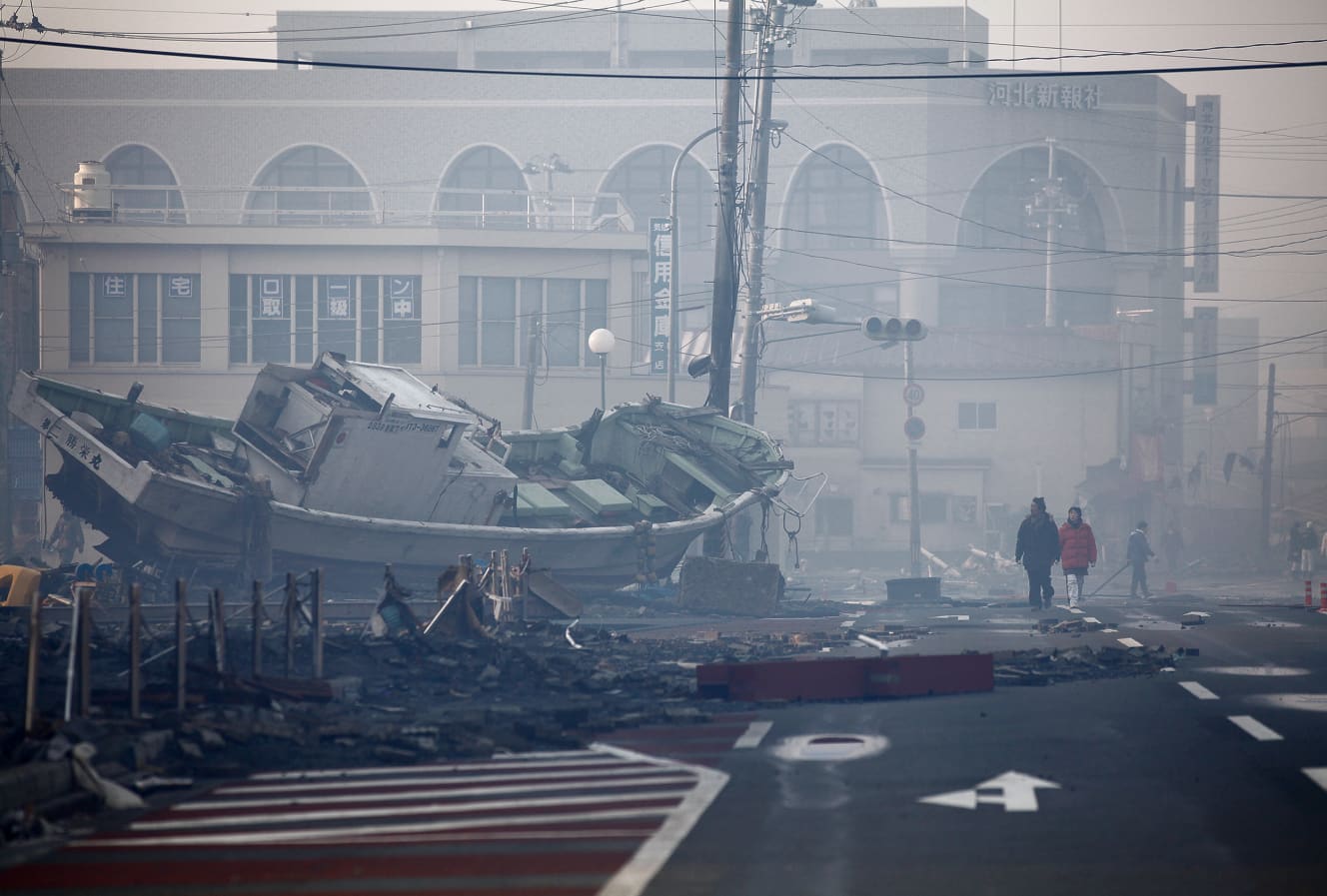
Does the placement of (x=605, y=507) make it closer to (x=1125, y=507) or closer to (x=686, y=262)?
(x=1125, y=507)

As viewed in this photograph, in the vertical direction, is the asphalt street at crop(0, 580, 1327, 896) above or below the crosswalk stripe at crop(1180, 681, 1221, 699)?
above

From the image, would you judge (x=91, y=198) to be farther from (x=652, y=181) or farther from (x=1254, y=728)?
(x=1254, y=728)

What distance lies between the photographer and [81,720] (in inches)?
403

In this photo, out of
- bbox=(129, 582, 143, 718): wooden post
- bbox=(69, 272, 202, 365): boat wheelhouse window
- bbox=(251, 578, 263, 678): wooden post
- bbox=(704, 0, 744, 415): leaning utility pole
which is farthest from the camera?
bbox=(69, 272, 202, 365): boat wheelhouse window

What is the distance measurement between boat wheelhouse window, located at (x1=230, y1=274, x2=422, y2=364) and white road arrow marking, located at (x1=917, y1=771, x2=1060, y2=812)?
36.4 metres

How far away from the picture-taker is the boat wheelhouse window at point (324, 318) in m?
44.0

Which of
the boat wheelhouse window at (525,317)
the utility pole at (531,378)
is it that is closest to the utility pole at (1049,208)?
the boat wheelhouse window at (525,317)

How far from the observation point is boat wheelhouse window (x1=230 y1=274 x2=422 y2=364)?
4397cm

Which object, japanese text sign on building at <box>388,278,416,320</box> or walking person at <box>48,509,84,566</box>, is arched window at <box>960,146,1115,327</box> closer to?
japanese text sign on building at <box>388,278,416,320</box>

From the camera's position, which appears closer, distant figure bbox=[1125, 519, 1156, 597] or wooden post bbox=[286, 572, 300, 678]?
wooden post bbox=[286, 572, 300, 678]

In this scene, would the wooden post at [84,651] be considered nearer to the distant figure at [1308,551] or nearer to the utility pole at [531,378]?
the utility pole at [531,378]

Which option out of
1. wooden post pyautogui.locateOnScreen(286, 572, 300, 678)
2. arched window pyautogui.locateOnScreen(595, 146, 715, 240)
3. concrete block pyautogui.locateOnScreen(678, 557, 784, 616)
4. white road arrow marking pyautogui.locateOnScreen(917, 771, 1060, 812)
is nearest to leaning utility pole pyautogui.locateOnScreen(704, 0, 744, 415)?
concrete block pyautogui.locateOnScreen(678, 557, 784, 616)

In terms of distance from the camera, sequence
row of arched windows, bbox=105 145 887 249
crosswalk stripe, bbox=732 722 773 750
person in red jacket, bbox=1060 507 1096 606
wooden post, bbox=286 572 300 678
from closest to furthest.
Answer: crosswalk stripe, bbox=732 722 773 750 < wooden post, bbox=286 572 300 678 < person in red jacket, bbox=1060 507 1096 606 < row of arched windows, bbox=105 145 887 249

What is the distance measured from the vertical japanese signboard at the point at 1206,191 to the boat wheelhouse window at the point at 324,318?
41576 millimetres
